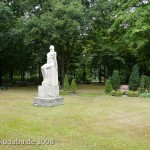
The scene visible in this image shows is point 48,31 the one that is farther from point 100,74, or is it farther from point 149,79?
point 100,74

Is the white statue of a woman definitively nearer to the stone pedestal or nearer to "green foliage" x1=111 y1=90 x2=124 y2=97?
the stone pedestal

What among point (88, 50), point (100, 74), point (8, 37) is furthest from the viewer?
point (100, 74)

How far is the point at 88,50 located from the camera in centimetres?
3328

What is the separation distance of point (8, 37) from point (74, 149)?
65.5 ft

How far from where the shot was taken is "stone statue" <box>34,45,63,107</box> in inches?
531

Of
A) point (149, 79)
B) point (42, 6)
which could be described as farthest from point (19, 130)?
point (42, 6)

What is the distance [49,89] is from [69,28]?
9131 millimetres

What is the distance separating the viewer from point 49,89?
556 inches

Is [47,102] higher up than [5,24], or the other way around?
[5,24]

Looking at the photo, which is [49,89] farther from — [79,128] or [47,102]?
[79,128]

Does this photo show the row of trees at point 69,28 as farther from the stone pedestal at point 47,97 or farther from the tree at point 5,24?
the stone pedestal at point 47,97

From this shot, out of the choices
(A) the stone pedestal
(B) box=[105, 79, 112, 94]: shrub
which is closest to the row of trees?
(B) box=[105, 79, 112, 94]: shrub

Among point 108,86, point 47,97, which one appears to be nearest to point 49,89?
point 47,97

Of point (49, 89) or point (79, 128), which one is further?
point (49, 89)
